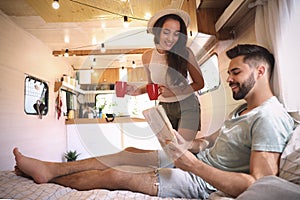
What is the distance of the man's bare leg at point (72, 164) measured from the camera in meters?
1.08

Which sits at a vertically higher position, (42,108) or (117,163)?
(42,108)

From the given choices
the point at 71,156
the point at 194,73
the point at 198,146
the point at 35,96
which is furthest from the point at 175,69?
the point at 71,156

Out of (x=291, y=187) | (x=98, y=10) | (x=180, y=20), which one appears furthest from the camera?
(x=98, y=10)

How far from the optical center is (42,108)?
2971 millimetres

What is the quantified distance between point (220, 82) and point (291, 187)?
1.41 m

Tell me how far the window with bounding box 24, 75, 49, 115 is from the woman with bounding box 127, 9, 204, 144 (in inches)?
70.1

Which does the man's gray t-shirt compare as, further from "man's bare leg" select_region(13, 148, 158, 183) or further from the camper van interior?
"man's bare leg" select_region(13, 148, 158, 183)

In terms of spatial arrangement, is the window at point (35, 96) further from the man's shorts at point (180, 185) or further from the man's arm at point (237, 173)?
the man's arm at point (237, 173)

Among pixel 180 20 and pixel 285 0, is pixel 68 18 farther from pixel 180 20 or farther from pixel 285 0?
pixel 285 0

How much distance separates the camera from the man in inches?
33.3

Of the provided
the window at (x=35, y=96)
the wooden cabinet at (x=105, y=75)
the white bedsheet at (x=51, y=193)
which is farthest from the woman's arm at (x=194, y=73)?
the wooden cabinet at (x=105, y=75)

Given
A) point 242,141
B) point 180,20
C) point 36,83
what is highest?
point 180,20

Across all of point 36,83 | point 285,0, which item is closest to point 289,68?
point 285,0

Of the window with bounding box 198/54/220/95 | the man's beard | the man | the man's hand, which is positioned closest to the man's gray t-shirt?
the man
